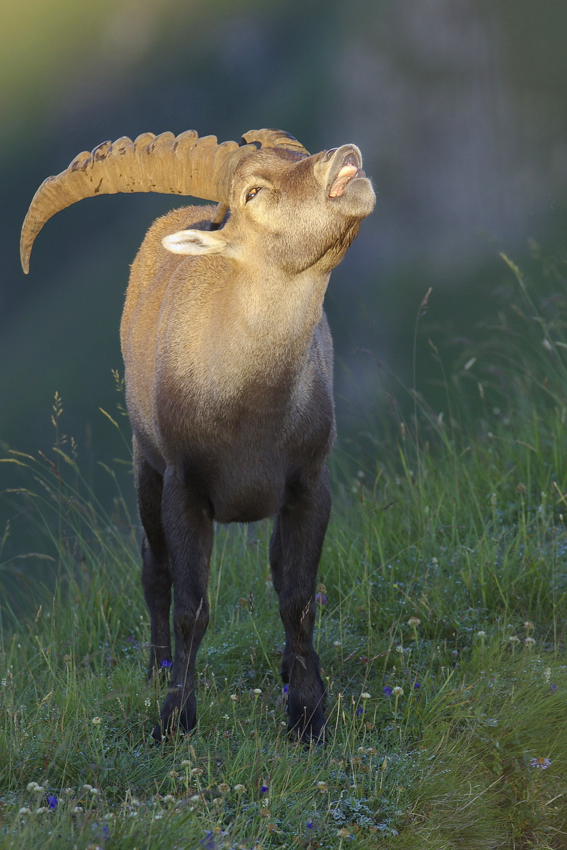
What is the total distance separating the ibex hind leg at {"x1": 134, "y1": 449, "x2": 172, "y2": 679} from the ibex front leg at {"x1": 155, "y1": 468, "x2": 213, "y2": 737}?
0.66 metres

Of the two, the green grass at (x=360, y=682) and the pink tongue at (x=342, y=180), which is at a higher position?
the pink tongue at (x=342, y=180)

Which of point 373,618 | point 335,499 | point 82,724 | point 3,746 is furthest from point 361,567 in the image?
point 3,746

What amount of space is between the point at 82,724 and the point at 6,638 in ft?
5.38

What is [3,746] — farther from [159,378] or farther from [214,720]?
[159,378]

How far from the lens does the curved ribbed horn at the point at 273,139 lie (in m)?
3.78

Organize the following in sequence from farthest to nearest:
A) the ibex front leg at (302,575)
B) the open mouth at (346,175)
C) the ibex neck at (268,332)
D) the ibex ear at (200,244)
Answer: the ibex front leg at (302,575)
the ibex ear at (200,244)
the ibex neck at (268,332)
the open mouth at (346,175)

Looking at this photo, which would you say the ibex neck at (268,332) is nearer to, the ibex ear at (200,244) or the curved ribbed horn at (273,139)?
the ibex ear at (200,244)

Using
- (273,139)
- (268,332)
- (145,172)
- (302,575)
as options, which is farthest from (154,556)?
(273,139)

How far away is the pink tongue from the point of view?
336 cm

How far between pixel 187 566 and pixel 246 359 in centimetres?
89

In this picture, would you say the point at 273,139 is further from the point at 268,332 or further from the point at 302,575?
the point at 302,575

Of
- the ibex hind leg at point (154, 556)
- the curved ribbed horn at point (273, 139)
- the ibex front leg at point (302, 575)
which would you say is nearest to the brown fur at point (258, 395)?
the ibex front leg at point (302, 575)

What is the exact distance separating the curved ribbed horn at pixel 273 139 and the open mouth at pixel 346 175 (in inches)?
17.0

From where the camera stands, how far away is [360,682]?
12.8ft
